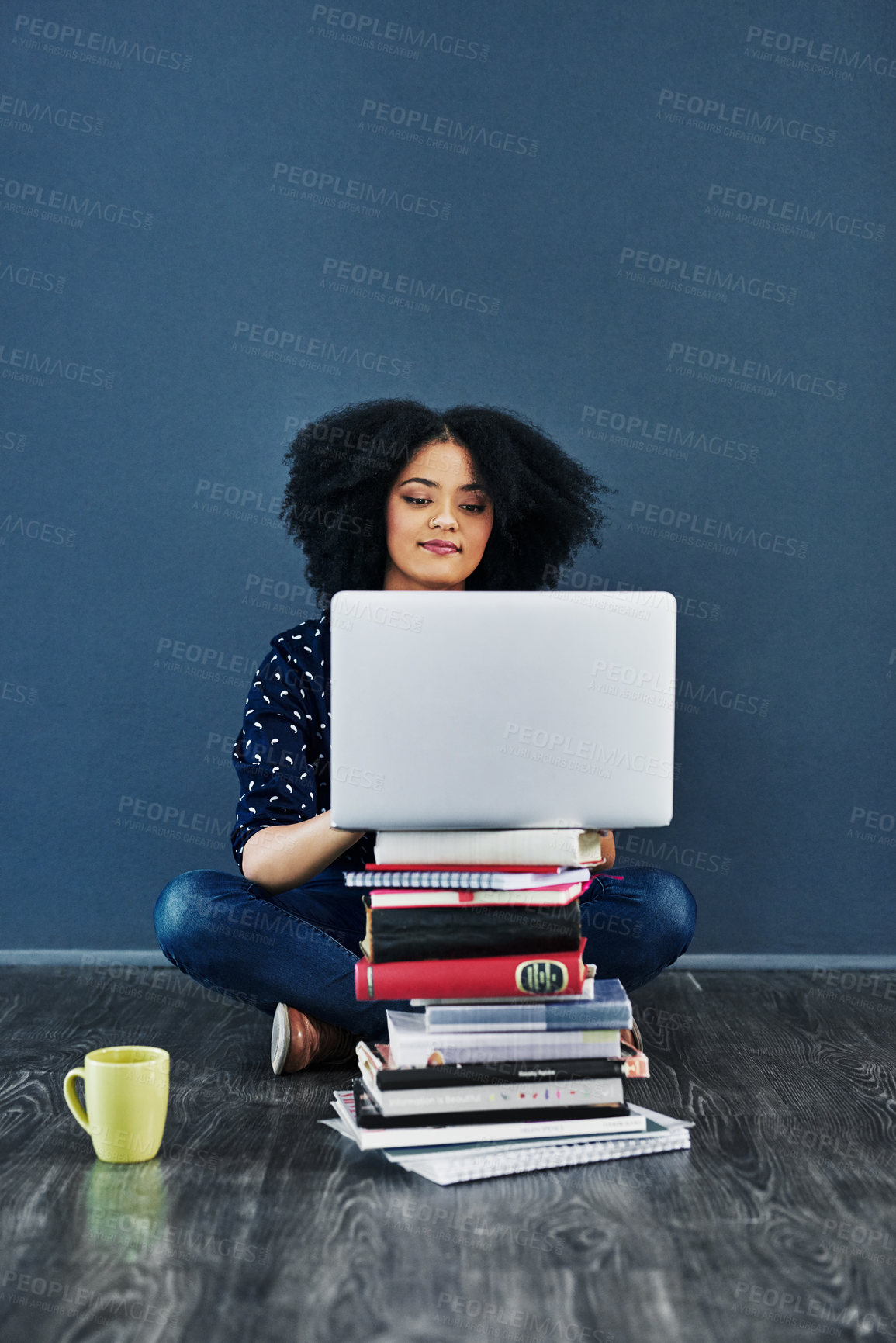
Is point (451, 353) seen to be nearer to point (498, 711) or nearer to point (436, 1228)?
point (498, 711)

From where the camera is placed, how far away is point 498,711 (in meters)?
1.21

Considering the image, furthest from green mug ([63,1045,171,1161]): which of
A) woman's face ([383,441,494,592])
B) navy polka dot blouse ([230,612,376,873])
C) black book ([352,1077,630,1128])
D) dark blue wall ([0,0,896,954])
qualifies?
dark blue wall ([0,0,896,954])

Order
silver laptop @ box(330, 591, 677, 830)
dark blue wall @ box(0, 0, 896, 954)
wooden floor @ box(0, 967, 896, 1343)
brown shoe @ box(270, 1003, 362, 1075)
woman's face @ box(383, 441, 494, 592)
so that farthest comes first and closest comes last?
dark blue wall @ box(0, 0, 896, 954) < woman's face @ box(383, 441, 494, 592) < brown shoe @ box(270, 1003, 362, 1075) < silver laptop @ box(330, 591, 677, 830) < wooden floor @ box(0, 967, 896, 1343)

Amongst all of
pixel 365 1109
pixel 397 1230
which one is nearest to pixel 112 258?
pixel 365 1109

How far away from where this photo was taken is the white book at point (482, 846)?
48.4 inches

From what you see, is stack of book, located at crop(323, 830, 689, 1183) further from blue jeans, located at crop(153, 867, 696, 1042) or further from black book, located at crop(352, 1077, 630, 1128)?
blue jeans, located at crop(153, 867, 696, 1042)

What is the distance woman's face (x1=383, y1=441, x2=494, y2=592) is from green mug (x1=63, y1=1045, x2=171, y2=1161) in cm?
94

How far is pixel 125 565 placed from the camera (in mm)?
2527

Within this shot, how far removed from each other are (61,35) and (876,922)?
2.71 meters

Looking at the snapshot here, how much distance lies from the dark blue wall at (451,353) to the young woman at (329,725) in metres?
0.46

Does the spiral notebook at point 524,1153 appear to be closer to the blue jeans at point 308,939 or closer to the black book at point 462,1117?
the black book at point 462,1117

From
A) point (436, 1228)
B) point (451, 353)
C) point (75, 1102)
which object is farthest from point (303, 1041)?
point (451, 353)

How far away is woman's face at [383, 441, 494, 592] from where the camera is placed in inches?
77.3

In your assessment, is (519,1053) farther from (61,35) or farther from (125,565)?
(61,35)
